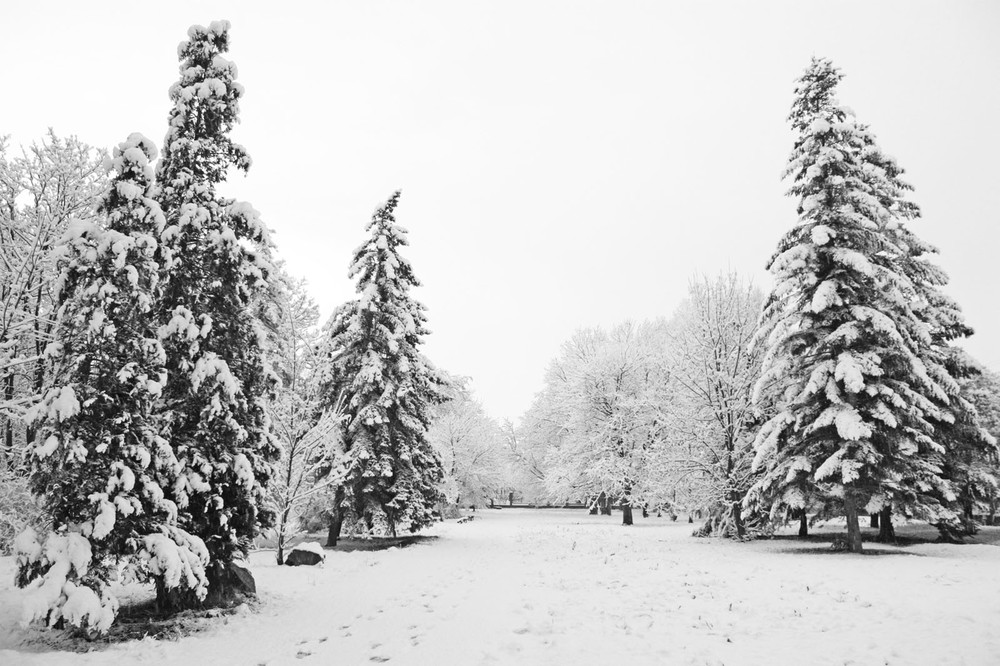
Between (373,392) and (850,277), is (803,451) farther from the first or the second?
(373,392)

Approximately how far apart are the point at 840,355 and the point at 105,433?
1825cm

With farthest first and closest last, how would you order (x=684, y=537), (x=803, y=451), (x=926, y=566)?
(x=684, y=537), (x=803, y=451), (x=926, y=566)

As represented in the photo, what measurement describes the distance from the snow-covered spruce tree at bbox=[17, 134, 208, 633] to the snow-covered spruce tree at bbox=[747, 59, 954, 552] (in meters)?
16.1

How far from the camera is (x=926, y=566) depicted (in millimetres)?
12992

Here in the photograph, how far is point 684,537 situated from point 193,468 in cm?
2005

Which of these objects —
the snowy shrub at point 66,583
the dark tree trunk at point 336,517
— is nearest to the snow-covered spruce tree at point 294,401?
the dark tree trunk at point 336,517

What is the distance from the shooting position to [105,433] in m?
8.04

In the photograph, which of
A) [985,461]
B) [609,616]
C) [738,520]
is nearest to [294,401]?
[609,616]

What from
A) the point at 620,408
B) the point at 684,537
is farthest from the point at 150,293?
the point at 620,408

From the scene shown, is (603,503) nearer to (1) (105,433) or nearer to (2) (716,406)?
(2) (716,406)

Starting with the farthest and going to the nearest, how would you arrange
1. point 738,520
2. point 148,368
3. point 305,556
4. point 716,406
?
1. point 716,406
2. point 738,520
3. point 305,556
4. point 148,368

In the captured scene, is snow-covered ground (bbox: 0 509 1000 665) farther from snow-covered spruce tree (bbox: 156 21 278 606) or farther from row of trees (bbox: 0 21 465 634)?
snow-covered spruce tree (bbox: 156 21 278 606)

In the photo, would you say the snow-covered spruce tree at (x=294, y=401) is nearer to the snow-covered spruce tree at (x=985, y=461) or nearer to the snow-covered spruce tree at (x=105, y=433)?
the snow-covered spruce tree at (x=105, y=433)

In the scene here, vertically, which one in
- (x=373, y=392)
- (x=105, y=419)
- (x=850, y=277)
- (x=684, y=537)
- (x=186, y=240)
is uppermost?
(x=850, y=277)
